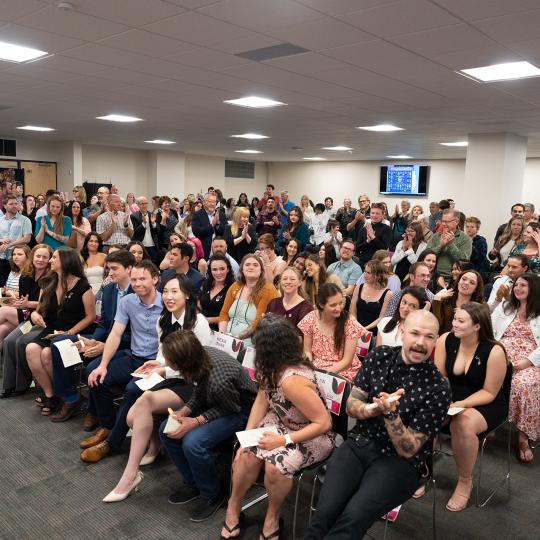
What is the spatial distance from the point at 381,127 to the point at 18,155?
969cm

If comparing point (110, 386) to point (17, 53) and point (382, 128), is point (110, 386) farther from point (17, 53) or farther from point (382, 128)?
point (382, 128)

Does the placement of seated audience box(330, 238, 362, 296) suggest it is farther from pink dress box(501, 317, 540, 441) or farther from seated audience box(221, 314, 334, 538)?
seated audience box(221, 314, 334, 538)

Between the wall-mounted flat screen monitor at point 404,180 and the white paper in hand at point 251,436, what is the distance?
15.1 m

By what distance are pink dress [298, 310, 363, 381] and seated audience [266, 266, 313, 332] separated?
35 cm

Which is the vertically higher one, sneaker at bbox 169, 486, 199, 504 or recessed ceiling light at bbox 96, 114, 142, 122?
recessed ceiling light at bbox 96, 114, 142, 122

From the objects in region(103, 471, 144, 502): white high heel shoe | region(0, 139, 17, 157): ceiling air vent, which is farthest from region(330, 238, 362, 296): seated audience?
region(0, 139, 17, 157): ceiling air vent

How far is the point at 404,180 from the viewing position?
55.4ft

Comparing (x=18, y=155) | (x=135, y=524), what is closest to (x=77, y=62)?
(x=135, y=524)

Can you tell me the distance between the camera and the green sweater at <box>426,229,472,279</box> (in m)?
5.45

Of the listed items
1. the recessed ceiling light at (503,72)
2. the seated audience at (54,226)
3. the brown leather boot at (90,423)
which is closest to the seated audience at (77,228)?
the seated audience at (54,226)

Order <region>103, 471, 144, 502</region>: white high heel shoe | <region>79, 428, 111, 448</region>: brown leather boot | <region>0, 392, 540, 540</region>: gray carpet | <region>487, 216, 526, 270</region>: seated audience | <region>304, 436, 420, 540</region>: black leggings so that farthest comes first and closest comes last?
<region>487, 216, 526, 270</region>: seated audience → <region>79, 428, 111, 448</region>: brown leather boot → <region>103, 471, 144, 502</region>: white high heel shoe → <region>0, 392, 540, 540</region>: gray carpet → <region>304, 436, 420, 540</region>: black leggings

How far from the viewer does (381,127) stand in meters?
8.83

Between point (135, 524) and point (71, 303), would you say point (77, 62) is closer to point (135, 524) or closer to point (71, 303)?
point (71, 303)

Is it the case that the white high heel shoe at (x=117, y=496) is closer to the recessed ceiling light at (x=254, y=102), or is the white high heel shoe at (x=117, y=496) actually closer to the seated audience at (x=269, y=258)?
the seated audience at (x=269, y=258)
